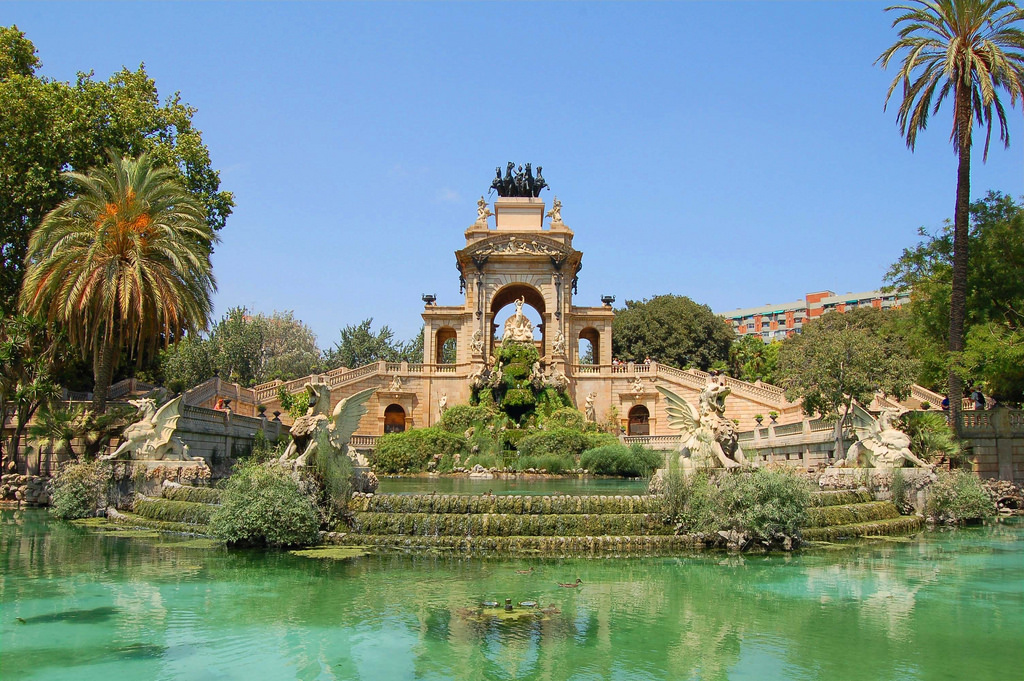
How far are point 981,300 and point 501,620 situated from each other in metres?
20.6

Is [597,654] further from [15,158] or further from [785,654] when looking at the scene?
[15,158]

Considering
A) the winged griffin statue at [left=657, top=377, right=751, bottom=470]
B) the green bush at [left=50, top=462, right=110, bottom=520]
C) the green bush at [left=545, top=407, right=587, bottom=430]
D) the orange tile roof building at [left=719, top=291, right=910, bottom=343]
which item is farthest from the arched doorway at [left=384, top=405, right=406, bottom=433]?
the orange tile roof building at [left=719, top=291, right=910, bottom=343]

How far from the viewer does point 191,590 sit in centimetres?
1056

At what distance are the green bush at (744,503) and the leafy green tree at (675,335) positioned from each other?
45.5 metres

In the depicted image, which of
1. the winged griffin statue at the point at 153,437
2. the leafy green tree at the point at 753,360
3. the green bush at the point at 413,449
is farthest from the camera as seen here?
the leafy green tree at the point at 753,360

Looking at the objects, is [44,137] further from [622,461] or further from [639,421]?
[639,421]

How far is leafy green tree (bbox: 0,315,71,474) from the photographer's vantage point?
68.8ft

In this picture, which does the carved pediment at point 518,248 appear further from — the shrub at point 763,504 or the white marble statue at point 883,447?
the shrub at point 763,504

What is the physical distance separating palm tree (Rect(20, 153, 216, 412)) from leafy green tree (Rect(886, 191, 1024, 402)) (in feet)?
71.0

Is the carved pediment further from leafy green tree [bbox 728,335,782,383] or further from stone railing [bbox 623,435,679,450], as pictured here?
leafy green tree [bbox 728,335,782,383]

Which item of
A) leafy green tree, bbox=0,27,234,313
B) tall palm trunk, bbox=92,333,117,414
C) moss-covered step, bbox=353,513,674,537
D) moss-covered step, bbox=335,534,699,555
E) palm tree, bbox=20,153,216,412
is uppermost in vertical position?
leafy green tree, bbox=0,27,234,313

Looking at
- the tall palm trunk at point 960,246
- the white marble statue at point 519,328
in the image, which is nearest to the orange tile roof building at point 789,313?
the white marble statue at point 519,328

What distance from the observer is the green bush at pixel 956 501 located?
17547 mm

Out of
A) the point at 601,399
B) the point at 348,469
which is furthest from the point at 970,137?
the point at 601,399
